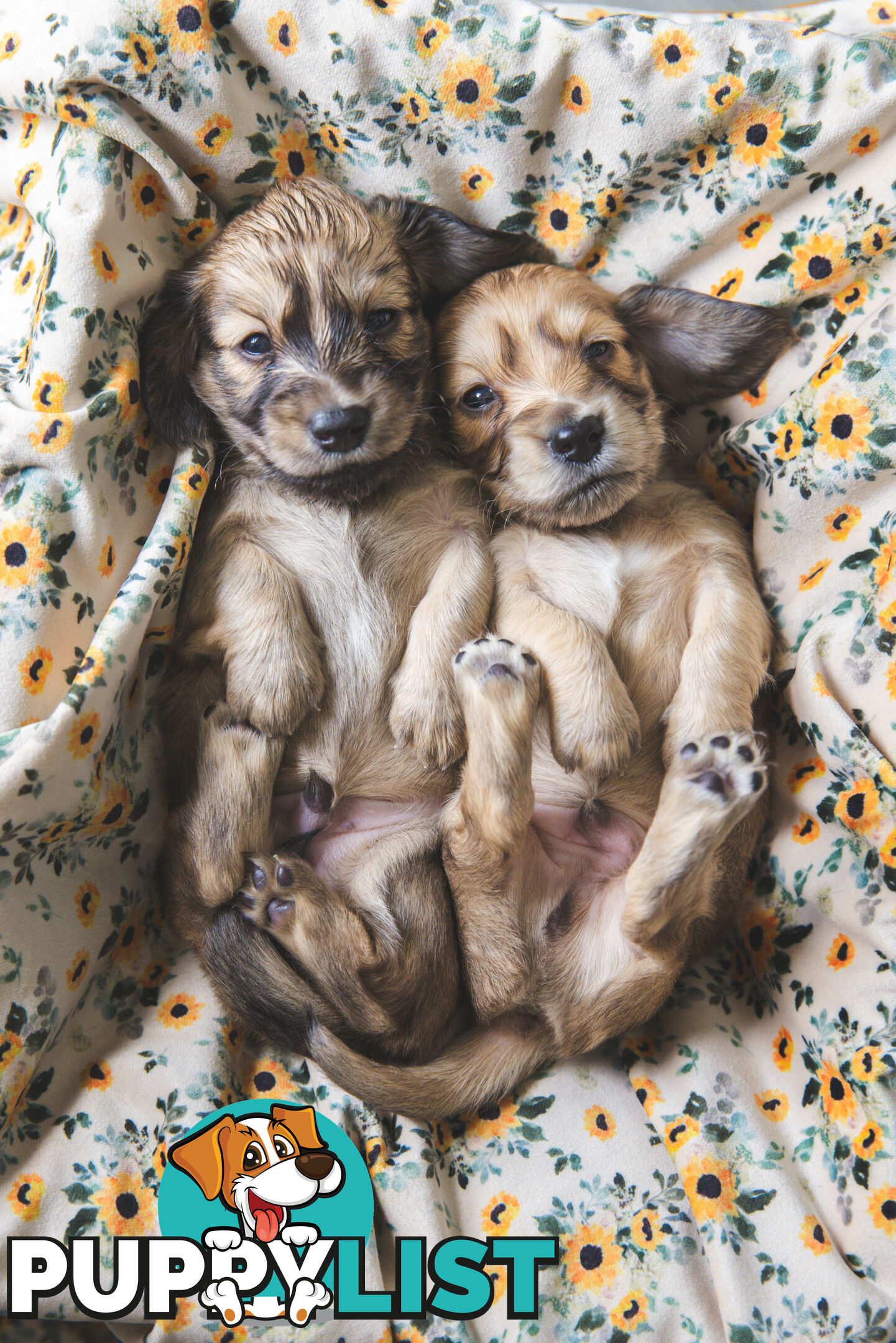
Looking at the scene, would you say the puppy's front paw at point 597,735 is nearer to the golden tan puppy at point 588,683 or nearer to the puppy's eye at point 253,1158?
the golden tan puppy at point 588,683

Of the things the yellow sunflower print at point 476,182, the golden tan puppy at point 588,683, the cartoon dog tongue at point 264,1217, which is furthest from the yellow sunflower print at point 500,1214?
the yellow sunflower print at point 476,182

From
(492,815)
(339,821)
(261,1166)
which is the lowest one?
(261,1166)

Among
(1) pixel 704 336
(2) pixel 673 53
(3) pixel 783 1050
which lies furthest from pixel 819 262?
(3) pixel 783 1050

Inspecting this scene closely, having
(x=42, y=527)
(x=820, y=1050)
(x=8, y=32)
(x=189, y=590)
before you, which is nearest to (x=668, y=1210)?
(x=820, y=1050)

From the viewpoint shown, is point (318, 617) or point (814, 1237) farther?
point (318, 617)

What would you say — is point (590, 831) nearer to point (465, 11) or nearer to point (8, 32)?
point (465, 11)

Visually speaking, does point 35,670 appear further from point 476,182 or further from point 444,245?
point 476,182

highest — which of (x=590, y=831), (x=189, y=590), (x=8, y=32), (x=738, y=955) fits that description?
(x=8, y=32)

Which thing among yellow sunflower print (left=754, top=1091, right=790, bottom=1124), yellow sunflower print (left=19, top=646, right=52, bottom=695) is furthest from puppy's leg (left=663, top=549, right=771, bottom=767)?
yellow sunflower print (left=19, top=646, right=52, bottom=695)
